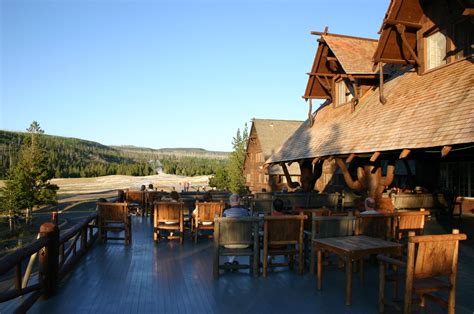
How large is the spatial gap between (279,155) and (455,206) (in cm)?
680

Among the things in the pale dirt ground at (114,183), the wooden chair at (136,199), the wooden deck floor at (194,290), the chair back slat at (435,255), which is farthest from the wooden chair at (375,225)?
the pale dirt ground at (114,183)

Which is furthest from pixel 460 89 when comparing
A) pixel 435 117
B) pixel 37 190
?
pixel 37 190

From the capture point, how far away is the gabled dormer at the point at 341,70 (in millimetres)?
12930

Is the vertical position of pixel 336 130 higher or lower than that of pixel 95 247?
higher

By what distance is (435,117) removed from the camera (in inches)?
315

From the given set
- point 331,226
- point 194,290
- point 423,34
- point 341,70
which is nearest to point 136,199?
point 341,70

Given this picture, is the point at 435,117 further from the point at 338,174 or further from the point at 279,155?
the point at 338,174

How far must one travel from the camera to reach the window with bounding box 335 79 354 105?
13.7m

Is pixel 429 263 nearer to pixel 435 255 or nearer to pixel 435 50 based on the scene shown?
pixel 435 255

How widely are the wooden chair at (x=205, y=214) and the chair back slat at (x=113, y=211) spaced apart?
1.66m

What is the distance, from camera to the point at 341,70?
14.7 meters

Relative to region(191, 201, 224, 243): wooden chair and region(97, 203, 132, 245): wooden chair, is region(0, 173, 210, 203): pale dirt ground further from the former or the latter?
region(191, 201, 224, 243): wooden chair

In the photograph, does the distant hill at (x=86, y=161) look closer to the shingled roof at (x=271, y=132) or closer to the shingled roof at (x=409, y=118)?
the shingled roof at (x=271, y=132)

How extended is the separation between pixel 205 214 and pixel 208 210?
124 mm
